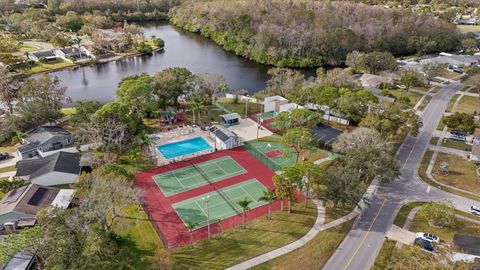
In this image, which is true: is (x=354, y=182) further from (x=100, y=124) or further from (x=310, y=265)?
(x=100, y=124)

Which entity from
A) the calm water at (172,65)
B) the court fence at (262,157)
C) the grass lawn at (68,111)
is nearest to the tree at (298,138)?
the court fence at (262,157)

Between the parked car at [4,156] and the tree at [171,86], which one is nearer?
the parked car at [4,156]

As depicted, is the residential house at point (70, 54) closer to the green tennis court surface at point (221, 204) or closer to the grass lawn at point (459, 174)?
the green tennis court surface at point (221, 204)

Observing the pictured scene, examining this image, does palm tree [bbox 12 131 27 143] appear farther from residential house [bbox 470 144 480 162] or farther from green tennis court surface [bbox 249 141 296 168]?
residential house [bbox 470 144 480 162]

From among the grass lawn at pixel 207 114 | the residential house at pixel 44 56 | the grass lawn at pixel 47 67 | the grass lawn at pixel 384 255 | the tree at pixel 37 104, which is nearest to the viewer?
the grass lawn at pixel 384 255

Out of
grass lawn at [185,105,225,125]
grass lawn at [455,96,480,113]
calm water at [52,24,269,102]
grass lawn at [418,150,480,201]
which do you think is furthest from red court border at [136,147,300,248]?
grass lawn at [455,96,480,113]

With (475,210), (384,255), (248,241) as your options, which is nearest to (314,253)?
(248,241)

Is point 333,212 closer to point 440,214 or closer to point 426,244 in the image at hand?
point 426,244
